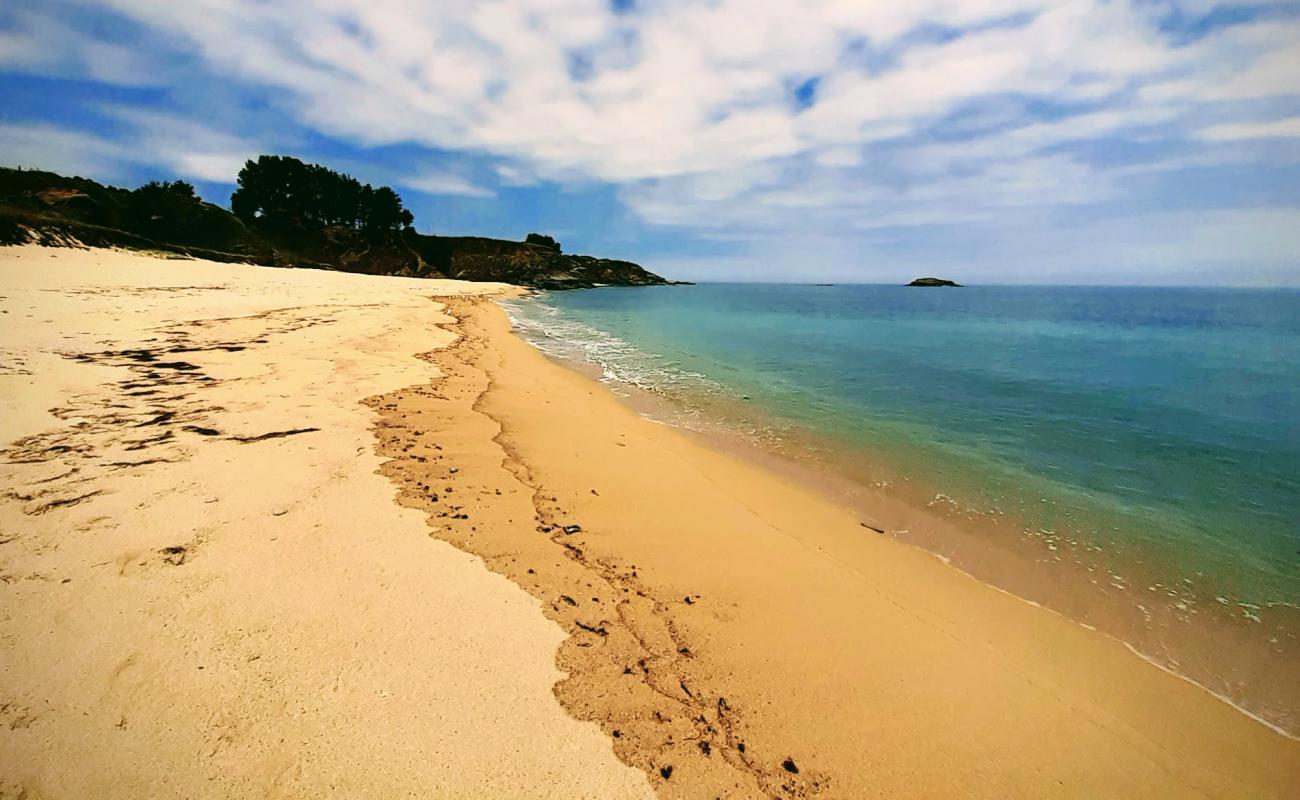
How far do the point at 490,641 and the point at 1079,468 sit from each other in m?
10.2

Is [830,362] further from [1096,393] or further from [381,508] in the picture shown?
[381,508]

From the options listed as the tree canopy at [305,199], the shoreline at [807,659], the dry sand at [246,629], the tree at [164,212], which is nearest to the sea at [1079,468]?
the shoreline at [807,659]

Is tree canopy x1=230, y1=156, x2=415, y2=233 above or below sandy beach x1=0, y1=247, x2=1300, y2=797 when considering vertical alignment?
above

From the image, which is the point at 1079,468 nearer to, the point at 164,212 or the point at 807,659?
the point at 807,659

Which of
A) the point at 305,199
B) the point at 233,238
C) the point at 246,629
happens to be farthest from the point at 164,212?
the point at 246,629

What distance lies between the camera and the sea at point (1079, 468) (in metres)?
4.75

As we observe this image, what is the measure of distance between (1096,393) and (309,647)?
20.1m

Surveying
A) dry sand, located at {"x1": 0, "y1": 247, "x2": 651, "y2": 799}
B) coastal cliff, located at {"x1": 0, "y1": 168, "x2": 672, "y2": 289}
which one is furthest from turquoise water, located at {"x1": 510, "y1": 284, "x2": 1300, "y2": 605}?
coastal cliff, located at {"x1": 0, "y1": 168, "x2": 672, "y2": 289}

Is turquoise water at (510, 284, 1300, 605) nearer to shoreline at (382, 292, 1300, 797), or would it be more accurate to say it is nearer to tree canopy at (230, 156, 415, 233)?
shoreline at (382, 292, 1300, 797)

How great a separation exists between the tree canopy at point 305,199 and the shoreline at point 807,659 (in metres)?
85.9

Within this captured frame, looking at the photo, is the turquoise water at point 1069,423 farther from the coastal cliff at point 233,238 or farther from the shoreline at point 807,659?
the coastal cliff at point 233,238

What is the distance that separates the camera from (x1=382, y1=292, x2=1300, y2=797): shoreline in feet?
8.72

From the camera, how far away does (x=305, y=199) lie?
232ft

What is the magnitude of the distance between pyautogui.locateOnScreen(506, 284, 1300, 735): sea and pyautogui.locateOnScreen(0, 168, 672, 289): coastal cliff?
3157 centimetres
